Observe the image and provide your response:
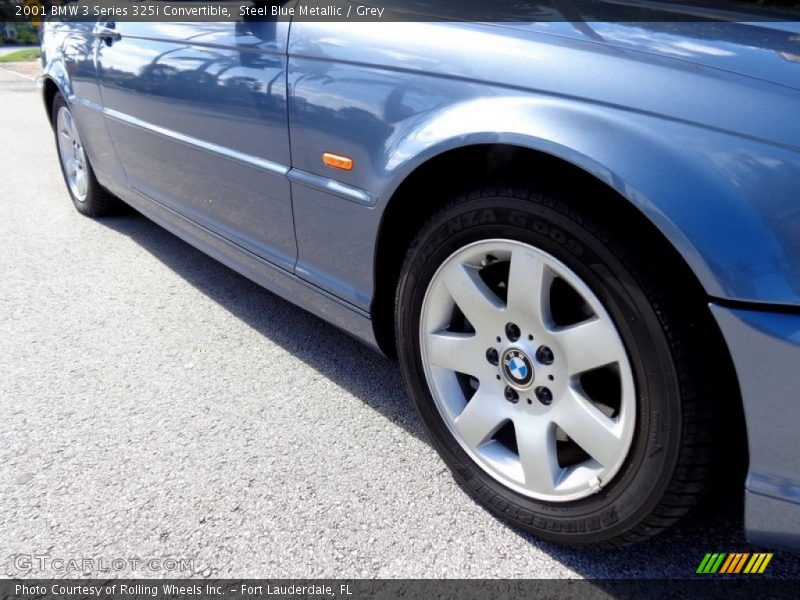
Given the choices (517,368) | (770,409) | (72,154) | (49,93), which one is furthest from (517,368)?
(49,93)

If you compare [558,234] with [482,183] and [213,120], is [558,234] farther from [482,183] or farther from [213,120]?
[213,120]

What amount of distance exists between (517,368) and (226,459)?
96 centimetres

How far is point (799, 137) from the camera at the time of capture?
1184 mm

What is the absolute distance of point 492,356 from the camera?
175 cm

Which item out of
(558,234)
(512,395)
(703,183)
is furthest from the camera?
(512,395)

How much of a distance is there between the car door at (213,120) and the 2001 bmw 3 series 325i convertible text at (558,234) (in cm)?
1

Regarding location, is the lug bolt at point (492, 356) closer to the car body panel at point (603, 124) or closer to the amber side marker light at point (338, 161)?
the car body panel at point (603, 124)

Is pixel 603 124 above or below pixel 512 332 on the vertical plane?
above

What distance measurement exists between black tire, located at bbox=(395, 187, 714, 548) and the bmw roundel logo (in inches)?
11.3

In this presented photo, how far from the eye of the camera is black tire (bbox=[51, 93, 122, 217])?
4230mm

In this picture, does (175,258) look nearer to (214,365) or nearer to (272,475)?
(214,365)

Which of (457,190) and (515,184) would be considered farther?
(457,190)

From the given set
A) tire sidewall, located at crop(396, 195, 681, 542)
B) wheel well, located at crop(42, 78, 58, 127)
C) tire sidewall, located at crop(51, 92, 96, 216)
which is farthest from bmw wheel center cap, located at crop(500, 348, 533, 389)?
wheel well, located at crop(42, 78, 58, 127)

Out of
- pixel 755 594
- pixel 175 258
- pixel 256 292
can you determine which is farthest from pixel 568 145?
pixel 175 258
